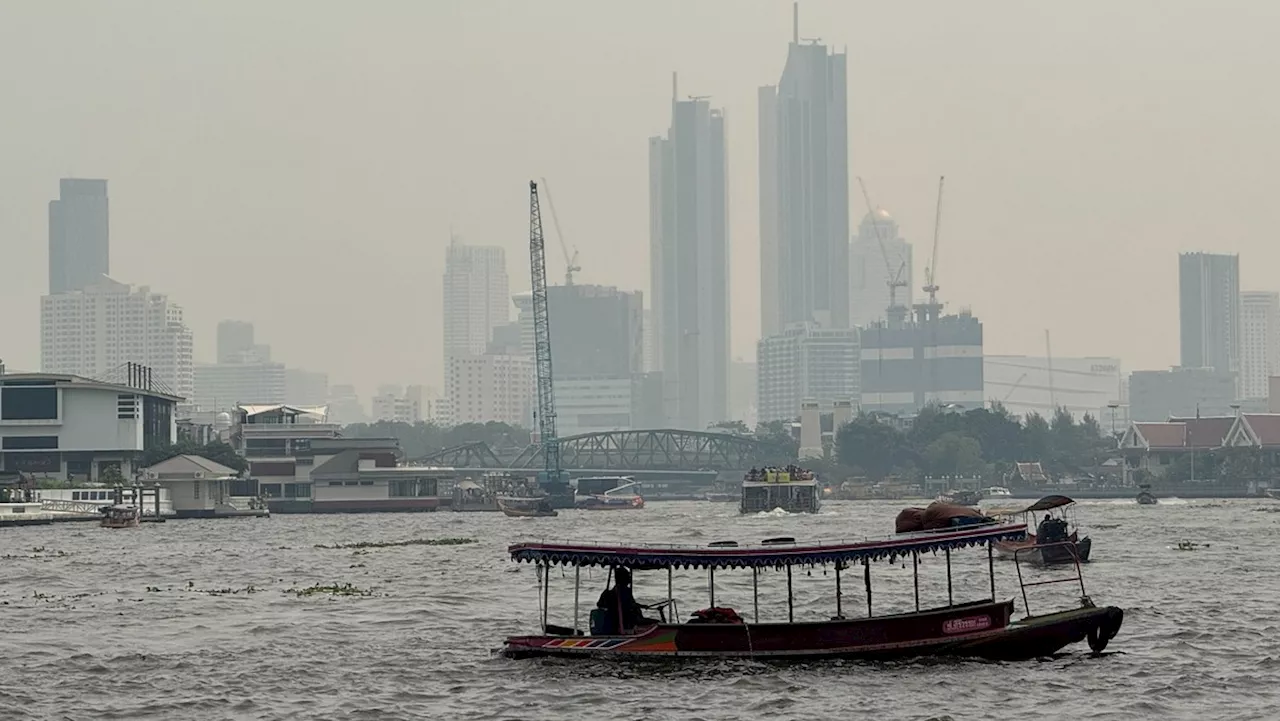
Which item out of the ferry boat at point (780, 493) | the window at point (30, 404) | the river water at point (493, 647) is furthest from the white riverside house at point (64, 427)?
the ferry boat at point (780, 493)

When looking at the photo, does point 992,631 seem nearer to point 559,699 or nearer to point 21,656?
point 559,699

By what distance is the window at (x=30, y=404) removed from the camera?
14188cm

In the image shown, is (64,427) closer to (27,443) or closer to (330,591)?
(27,443)

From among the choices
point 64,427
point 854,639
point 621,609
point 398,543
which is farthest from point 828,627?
point 64,427

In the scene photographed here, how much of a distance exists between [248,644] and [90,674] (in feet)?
19.8

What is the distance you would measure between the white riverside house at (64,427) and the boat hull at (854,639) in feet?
348

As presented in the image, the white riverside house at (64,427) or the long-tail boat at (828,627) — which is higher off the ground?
the white riverside house at (64,427)

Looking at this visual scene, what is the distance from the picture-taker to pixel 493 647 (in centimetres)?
4934

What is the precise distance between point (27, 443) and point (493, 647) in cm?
10138

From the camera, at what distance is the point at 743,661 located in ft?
143

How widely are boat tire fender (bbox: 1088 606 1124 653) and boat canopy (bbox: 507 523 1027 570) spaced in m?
3.45

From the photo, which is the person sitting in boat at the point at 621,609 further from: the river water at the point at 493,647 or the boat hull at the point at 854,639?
the river water at the point at 493,647

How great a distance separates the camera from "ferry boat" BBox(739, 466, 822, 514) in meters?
173

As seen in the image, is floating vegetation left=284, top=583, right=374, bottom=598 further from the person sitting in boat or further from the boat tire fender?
the boat tire fender
